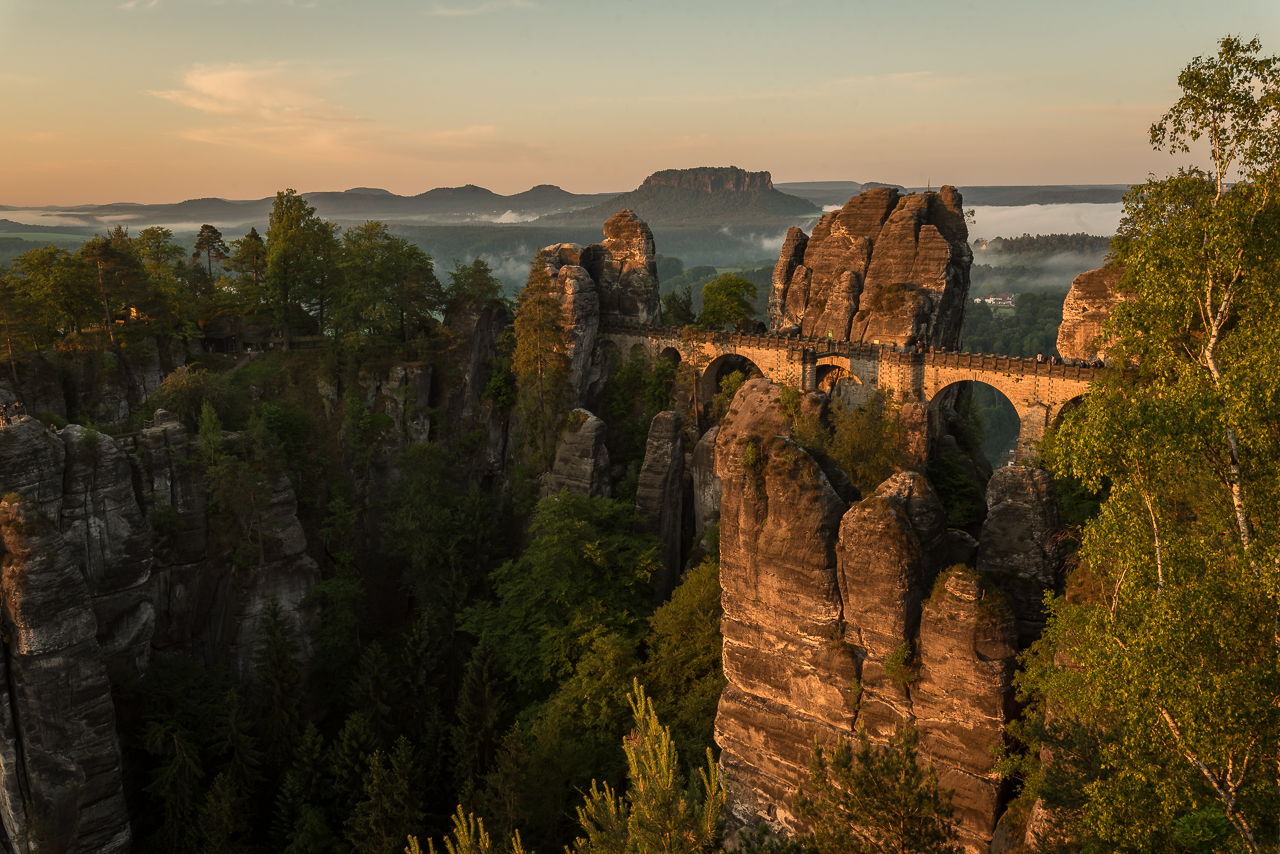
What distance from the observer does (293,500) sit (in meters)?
37.9

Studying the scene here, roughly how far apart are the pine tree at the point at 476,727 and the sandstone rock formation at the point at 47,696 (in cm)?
1294

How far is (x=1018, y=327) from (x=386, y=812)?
132 meters

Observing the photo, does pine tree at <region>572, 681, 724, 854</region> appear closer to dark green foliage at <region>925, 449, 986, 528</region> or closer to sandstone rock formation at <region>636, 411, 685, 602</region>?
sandstone rock formation at <region>636, 411, 685, 602</region>

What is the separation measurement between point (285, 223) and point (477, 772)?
120ft

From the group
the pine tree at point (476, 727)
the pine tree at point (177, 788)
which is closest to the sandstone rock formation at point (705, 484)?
the pine tree at point (476, 727)

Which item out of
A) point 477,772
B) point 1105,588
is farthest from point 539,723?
point 1105,588

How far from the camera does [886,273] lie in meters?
49.8

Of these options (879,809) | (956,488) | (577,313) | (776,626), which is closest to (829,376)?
(956,488)

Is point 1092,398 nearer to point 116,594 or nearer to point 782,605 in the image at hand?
point 782,605

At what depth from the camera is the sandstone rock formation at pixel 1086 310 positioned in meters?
40.2

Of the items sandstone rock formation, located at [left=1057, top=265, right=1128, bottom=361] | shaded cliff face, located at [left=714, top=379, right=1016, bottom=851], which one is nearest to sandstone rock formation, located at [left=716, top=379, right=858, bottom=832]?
shaded cliff face, located at [left=714, top=379, right=1016, bottom=851]

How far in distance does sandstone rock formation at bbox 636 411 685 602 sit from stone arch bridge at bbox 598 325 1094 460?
8.82 m

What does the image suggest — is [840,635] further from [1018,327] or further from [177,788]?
[1018,327]

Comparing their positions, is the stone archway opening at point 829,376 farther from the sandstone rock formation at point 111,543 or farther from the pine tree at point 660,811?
the pine tree at point 660,811
